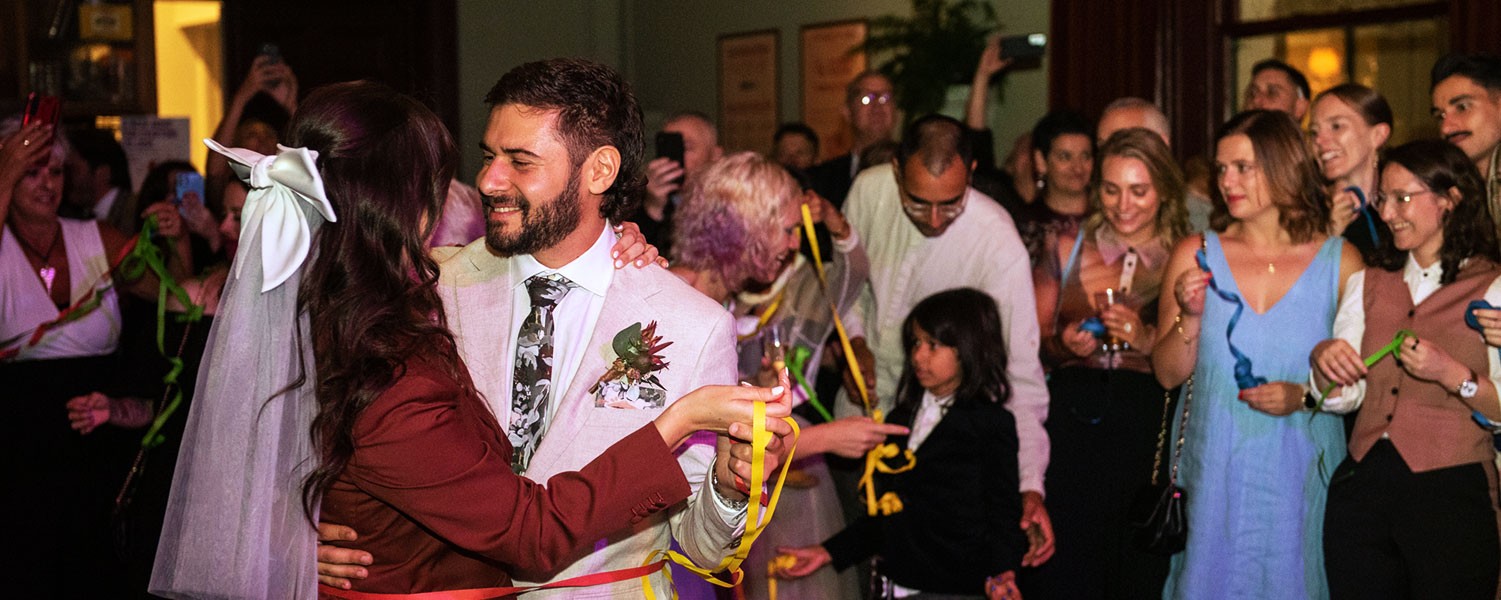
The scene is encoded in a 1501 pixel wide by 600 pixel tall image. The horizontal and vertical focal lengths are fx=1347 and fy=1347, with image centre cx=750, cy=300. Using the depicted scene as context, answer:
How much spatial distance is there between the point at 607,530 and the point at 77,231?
332 cm

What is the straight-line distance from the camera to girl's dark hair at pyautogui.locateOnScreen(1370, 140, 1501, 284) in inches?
126

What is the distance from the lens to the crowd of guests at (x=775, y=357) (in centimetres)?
182

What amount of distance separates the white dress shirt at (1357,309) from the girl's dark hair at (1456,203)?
27mm

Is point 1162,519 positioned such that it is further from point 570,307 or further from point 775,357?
point 570,307

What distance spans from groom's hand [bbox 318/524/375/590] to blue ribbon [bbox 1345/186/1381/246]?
2791mm

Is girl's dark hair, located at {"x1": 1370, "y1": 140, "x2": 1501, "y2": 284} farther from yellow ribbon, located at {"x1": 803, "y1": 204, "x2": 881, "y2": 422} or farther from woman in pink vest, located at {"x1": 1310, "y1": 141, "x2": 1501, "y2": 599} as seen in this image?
yellow ribbon, located at {"x1": 803, "y1": 204, "x2": 881, "y2": 422}

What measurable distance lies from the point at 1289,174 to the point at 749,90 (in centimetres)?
651

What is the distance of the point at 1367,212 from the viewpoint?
3.71 m

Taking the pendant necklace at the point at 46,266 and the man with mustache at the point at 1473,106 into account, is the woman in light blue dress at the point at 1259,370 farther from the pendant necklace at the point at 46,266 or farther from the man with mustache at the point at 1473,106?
the pendant necklace at the point at 46,266

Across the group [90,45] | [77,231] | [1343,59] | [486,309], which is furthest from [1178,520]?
[90,45]

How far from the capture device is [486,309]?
7.49ft

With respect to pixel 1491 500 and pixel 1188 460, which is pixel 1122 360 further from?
pixel 1491 500

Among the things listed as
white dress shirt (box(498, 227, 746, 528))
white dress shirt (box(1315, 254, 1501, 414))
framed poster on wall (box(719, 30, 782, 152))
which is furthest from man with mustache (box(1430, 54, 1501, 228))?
framed poster on wall (box(719, 30, 782, 152))

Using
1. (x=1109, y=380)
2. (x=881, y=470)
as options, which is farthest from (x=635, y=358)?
(x=1109, y=380)
